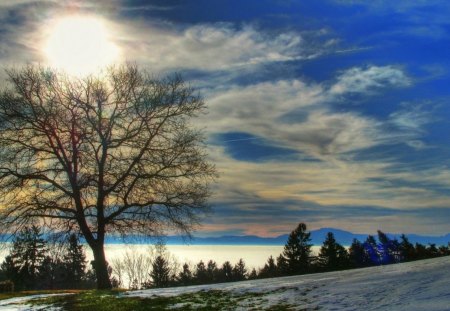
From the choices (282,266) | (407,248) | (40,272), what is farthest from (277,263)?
(40,272)

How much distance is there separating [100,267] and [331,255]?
6057 cm

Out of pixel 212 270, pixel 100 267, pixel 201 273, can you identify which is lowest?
pixel 100 267

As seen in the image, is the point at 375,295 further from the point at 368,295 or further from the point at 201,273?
the point at 201,273

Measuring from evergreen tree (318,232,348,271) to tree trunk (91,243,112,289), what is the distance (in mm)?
58056

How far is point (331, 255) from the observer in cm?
7931

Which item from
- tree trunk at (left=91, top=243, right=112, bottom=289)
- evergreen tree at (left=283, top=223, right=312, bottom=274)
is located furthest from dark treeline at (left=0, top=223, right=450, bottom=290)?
tree trunk at (left=91, top=243, right=112, bottom=289)

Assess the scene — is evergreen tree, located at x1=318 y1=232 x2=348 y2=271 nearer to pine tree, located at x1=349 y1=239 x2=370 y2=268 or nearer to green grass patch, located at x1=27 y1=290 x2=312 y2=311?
pine tree, located at x1=349 y1=239 x2=370 y2=268

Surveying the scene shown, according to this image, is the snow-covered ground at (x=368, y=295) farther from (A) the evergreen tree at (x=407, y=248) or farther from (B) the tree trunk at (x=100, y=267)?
(A) the evergreen tree at (x=407, y=248)

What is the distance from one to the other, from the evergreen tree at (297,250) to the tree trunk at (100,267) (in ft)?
177

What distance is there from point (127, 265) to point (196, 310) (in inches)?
4625

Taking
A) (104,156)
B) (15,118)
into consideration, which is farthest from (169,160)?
(15,118)

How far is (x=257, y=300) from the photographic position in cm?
1430

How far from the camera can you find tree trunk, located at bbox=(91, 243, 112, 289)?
2722 cm

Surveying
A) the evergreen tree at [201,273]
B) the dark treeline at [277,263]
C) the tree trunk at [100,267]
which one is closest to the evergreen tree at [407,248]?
the dark treeline at [277,263]
